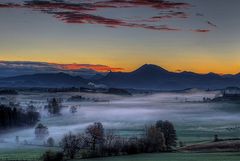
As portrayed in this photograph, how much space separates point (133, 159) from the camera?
212 feet

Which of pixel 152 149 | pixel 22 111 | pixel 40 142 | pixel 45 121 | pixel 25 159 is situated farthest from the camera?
pixel 45 121

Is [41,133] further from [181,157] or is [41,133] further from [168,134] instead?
[181,157]

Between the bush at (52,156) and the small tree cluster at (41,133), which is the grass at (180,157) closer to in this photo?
the bush at (52,156)

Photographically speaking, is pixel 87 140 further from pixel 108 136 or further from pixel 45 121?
pixel 45 121

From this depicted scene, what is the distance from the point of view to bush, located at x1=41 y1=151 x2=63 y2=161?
66.2 meters

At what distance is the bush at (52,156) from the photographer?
66.2 meters

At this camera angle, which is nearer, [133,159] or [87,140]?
[133,159]

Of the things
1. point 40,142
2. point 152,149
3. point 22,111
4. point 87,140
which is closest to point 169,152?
point 152,149

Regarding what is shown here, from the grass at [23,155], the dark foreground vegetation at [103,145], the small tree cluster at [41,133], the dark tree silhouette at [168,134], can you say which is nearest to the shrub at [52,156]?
the dark foreground vegetation at [103,145]

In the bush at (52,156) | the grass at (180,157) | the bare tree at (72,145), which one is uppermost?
the bare tree at (72,145)

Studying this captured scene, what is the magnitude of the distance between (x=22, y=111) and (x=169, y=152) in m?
81.6

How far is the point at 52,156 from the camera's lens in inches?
2625

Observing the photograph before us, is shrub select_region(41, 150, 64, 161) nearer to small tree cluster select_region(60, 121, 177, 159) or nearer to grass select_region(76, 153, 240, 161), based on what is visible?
small tree cluster select_region(60, 121, 177, 159)

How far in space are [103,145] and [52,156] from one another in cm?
893
